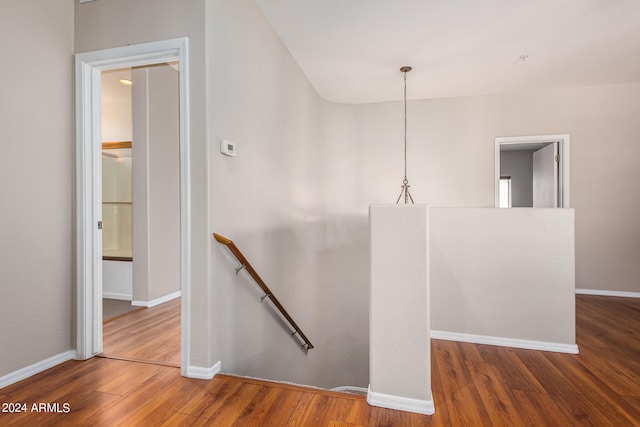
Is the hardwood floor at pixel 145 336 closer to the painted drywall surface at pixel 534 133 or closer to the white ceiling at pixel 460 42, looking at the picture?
the white ceiling at pixel 460 42

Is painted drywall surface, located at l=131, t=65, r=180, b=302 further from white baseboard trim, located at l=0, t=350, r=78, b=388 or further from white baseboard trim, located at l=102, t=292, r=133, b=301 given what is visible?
white baseboard trim, located at l=0, t=350, r=78, b=388

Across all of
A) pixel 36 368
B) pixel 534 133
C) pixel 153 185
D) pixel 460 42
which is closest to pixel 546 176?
pixel 534 133

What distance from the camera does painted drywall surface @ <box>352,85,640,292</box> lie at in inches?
171

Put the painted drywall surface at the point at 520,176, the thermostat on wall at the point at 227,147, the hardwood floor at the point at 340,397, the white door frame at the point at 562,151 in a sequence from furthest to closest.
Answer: the painted drywall surface at the point at 520,176 < the white door frame at the point at 562,151 < the thermostat on wall at the point at 227,147 < the hardwood floor at the point at 340,397

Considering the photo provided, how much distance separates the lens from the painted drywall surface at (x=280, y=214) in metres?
2.26

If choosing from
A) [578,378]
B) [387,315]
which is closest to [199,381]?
[387,315]

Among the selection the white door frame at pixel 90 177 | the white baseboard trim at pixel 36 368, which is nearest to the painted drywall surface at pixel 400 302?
the white door frame at pixel 90 177

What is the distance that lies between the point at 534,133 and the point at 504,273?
2848 millimetres

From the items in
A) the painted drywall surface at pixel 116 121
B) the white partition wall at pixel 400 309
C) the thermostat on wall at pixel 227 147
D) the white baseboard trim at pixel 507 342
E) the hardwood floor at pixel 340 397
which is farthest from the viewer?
the painted drywall surface at pixel 116 121

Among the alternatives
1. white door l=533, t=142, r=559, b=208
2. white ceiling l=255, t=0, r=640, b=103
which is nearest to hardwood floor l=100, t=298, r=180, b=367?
white ceiling l=255, t=0, r=640, b=103

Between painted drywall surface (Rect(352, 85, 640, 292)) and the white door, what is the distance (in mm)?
213

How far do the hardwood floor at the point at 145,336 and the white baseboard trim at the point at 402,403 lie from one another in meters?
1.44

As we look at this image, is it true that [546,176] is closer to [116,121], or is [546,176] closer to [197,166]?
[197,166]

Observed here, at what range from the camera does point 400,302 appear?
1877 mm
